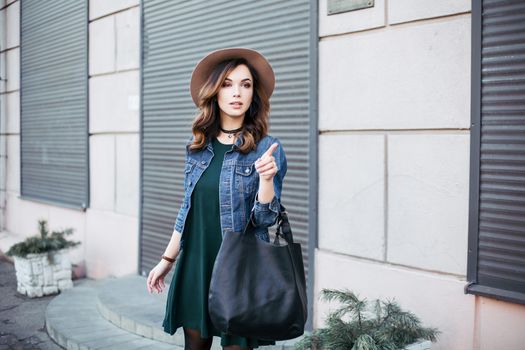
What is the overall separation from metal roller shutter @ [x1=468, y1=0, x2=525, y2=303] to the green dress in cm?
161

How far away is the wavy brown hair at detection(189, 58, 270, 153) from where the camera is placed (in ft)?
8.78

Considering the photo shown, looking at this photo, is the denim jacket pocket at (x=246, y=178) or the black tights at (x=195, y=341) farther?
the black tights at (x=195, y=341)

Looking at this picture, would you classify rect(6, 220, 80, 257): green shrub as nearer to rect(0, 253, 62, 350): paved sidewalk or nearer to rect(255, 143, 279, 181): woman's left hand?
rect(0, 253, 62, 350): paved sidewalk

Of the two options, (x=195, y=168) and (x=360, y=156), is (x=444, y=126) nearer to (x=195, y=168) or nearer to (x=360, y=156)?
(x=360, y=156)

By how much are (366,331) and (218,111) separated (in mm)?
1457

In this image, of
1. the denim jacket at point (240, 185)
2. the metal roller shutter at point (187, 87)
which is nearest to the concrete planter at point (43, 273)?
the metal roller shutter at point (187, 87)

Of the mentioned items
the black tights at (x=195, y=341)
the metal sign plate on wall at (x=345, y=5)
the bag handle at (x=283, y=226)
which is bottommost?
the black tights at (x=195, y=341)

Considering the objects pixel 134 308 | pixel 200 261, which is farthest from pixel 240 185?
pixel 134 308

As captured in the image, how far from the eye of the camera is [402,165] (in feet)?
13.0

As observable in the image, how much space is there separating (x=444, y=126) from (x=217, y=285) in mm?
2061

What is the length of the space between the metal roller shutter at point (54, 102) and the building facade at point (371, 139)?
76cm

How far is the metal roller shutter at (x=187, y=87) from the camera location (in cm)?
465

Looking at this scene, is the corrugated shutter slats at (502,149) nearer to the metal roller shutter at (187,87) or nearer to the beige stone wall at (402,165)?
the beige stone wall at (402,165)

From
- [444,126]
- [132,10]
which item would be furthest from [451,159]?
[132,10]
